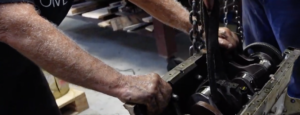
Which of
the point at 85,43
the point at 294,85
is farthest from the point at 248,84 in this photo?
the point at 85,43

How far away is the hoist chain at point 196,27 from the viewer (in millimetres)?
787

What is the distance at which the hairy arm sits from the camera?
0.67 m

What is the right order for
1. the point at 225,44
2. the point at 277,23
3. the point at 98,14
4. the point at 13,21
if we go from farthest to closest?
the point at 98,14, the point at 277,23, the point at 225,44, the point at 13,21

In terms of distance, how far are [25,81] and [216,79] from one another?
624mm

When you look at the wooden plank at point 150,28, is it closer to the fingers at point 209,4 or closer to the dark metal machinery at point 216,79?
the dark metal machinery at point 216,79

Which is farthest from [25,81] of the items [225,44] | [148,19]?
[148,19]

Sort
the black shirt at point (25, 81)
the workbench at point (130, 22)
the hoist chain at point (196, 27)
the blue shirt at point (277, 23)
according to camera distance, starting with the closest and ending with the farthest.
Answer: the hoist chain at point (196, 27) < the black shirt at point (25, 81) < the blue shirt at point (277, 23) < the workbench at point (130, 22)

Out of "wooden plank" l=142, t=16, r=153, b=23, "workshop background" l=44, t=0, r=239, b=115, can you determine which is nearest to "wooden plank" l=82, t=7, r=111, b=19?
"workshop background" l=44, t=0, r=239, b=115

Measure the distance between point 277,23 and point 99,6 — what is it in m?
1.83

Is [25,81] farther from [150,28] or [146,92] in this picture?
[150,28]

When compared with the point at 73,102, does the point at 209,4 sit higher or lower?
higher

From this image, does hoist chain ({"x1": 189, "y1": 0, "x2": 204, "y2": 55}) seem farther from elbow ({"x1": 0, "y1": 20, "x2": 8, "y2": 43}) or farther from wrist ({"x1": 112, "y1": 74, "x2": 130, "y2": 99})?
elbow ({"x1": 0, "y1": 20, "x2": 8, "y2": 43})

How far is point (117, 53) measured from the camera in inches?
105

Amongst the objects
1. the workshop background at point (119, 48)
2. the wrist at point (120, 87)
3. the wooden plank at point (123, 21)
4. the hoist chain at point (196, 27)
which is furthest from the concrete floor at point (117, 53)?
the wrist at point (120, 87)
